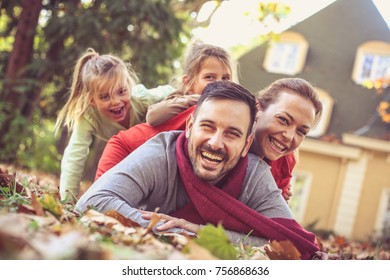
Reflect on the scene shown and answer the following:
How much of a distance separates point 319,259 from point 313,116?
79 cm

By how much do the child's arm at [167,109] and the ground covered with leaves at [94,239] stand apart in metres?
0.83

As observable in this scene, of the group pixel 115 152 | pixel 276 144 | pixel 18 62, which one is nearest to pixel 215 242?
pixel 276 144

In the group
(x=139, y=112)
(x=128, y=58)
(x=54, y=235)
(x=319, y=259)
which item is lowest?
(x=319, y=259)

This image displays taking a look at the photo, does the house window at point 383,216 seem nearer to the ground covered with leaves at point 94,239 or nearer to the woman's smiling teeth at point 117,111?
the woman's smiling teeth at point 117,111

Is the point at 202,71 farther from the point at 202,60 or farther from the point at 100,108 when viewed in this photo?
the point at 100,108

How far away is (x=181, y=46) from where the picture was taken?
634 centimetres

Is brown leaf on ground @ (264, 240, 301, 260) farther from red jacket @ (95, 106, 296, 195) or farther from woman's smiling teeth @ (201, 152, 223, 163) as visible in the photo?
red jacket @ (95, 106, 296, 195)

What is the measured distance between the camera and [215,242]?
168 centimetres

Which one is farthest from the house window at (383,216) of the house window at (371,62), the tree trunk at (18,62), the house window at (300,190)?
the tree trunk at (18,62)

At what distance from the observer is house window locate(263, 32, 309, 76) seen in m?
12.3

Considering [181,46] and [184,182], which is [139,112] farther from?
[181,46]

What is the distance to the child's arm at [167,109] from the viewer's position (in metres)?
2.77

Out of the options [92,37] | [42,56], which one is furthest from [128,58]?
[42,56]

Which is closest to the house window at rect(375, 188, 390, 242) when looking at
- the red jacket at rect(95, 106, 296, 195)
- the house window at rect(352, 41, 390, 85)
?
the house window at rect(352, 41, 390, 85)
